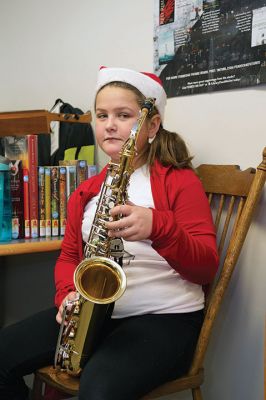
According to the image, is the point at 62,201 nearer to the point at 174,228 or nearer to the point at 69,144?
the point at 69,144

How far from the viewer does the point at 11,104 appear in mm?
2387

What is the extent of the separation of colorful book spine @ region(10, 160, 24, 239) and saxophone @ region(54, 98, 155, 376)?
46 cm

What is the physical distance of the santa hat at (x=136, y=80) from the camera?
4.25ft

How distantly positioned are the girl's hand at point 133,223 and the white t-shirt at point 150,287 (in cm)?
23

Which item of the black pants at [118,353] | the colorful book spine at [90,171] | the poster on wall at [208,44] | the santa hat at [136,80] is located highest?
the poster on wall at [208,44]

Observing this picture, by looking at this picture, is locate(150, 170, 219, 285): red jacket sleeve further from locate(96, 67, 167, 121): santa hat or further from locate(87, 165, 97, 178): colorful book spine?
locate(87, 165, 97, 178): colorful book spine

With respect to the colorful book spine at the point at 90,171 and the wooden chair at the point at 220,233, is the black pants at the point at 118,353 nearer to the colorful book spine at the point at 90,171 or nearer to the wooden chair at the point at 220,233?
the wooden chair at the point at 220,233

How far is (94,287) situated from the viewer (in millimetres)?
1081

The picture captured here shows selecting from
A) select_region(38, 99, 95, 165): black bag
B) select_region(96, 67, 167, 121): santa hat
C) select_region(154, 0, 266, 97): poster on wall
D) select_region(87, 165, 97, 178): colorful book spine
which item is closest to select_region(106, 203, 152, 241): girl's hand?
select_region(96, 67, 167, 121): santa hat

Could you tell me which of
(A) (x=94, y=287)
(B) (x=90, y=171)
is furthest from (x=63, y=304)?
(B) (x=90, y=171)

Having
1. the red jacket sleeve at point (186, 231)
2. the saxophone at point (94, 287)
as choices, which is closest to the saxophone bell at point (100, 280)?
the saxophone at point (94, 287)

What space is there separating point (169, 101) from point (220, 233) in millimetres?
490

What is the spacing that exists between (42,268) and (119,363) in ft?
4.37

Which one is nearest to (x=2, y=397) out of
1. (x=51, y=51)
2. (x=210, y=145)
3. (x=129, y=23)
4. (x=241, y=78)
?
(x=210, y=145)
